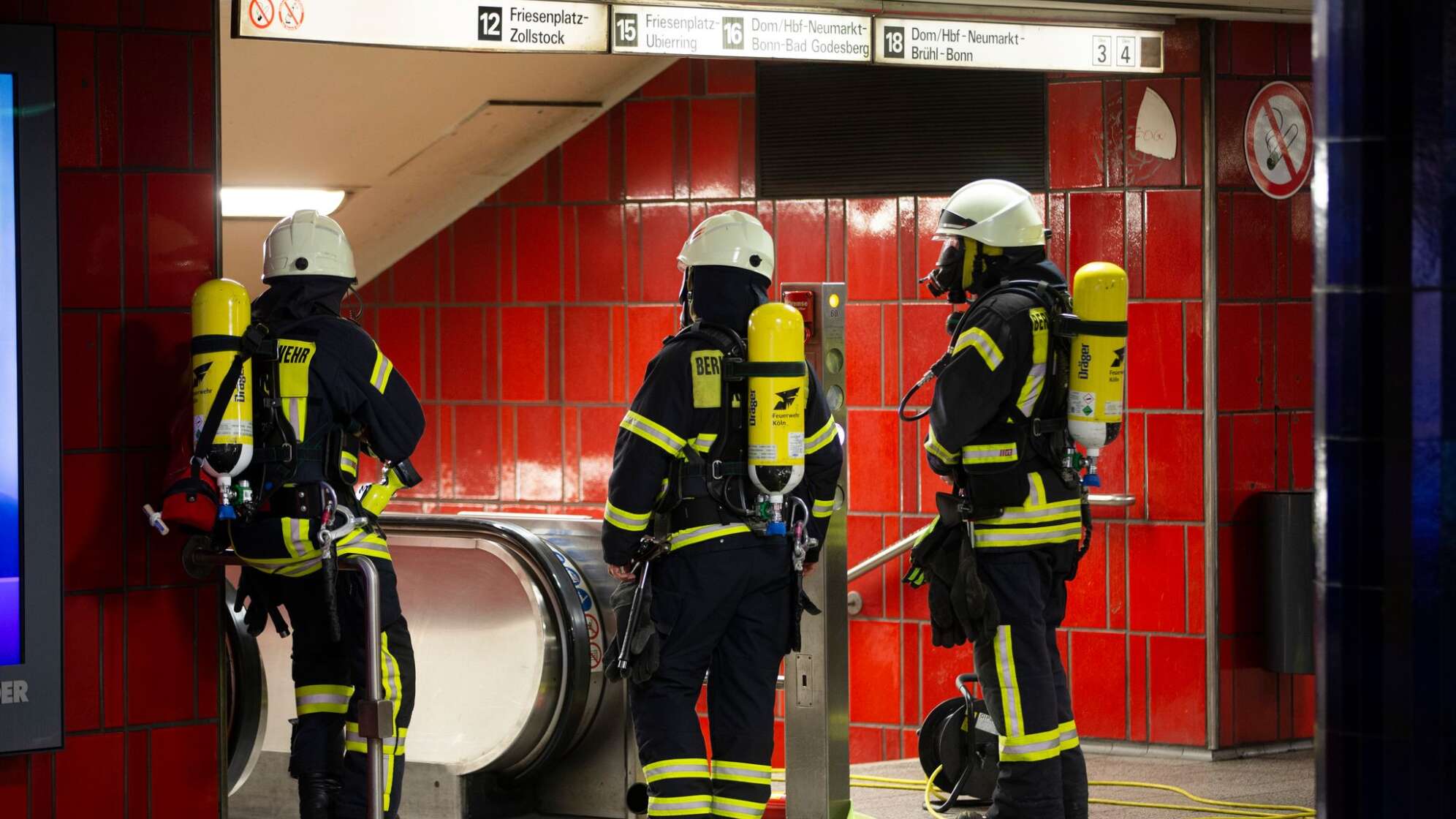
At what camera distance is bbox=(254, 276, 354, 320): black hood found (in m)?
4.54

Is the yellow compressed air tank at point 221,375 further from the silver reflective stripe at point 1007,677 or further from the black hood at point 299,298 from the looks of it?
the silver reflective stripe at point 1007,677

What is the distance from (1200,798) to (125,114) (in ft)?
15.0

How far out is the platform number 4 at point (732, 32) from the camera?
19.3ft

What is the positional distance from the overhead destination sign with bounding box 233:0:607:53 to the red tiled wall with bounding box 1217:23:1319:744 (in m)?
3.01

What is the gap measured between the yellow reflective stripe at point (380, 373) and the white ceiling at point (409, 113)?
7.44ft

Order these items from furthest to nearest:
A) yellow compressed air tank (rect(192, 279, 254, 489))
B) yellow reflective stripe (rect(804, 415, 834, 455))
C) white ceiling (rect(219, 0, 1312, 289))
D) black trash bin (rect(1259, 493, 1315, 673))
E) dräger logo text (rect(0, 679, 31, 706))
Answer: black trash bin (rect(1259, 493, 1315, 673)) → white ceiling (rect(219, 0, 1312, 289)) → yellow reflective stripe (rect(804, 415, 834, 455)) → yellow compressed air tank (rect(192, 279, 254, 489)) → dräger logo text (rect(0, 679, 31, 706))

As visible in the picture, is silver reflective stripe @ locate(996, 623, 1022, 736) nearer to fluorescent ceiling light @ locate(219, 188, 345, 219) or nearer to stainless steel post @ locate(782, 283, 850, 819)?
→ stainless steel post @ locate(782, 283, 850, 819)

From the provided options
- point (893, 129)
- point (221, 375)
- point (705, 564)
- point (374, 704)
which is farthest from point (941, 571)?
→ point (893, 129)

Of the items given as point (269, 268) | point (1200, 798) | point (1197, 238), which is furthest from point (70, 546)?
point (1197, 238)

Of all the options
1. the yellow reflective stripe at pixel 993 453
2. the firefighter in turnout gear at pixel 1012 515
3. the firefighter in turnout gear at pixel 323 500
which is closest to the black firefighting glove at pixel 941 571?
the firefighter in turnout gear at pixel 1012 515

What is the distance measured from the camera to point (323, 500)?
14.5 ft

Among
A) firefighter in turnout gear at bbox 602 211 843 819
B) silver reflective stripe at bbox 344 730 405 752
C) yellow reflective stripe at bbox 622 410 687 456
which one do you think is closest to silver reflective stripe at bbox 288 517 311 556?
silver reflective stripe at bbox 344 730 405 752

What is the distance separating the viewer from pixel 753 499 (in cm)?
457

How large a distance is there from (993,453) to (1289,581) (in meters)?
2.50
